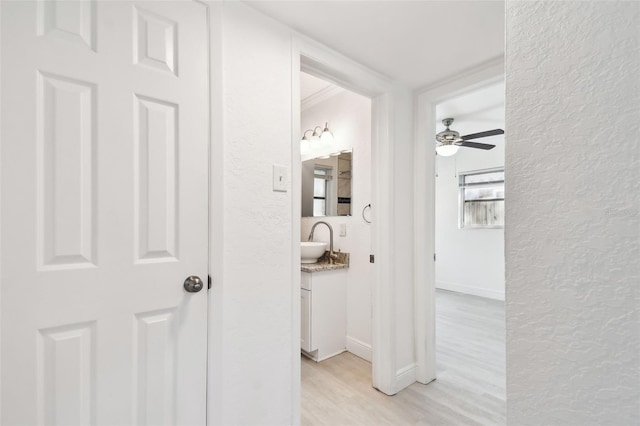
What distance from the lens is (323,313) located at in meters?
2.65

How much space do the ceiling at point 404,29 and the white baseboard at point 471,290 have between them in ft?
12.4

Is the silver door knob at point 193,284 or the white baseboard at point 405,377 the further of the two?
the white baseboard at point 405,377

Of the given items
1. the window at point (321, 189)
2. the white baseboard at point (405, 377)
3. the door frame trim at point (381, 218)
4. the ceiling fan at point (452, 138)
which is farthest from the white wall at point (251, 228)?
the ceiling fan at point (452, 138)

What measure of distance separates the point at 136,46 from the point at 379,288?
6.14ft

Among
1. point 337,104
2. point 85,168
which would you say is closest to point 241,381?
point 85,168

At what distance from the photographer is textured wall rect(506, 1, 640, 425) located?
0.33m

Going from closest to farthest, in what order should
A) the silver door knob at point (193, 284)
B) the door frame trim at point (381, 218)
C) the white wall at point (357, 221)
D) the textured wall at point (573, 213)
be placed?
1. the textured wall at point (573, 213)
2. the silver door knob at point (193, 284)
3. the door frame trim at point (381, 218)
4. the white wall at point (357, 221)

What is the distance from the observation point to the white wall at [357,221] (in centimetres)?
267

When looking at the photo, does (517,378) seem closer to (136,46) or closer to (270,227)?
(270,227)

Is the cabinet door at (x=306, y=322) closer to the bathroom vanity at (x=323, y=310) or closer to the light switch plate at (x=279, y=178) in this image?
the bathroom vanity at (x=323, y=310)

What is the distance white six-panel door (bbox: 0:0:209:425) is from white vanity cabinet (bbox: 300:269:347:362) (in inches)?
54.4

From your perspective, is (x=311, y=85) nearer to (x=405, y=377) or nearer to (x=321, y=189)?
(x=321, y=189)

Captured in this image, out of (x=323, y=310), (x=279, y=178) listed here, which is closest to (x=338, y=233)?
(x=323, y=310)

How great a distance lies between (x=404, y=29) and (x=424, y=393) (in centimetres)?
228
